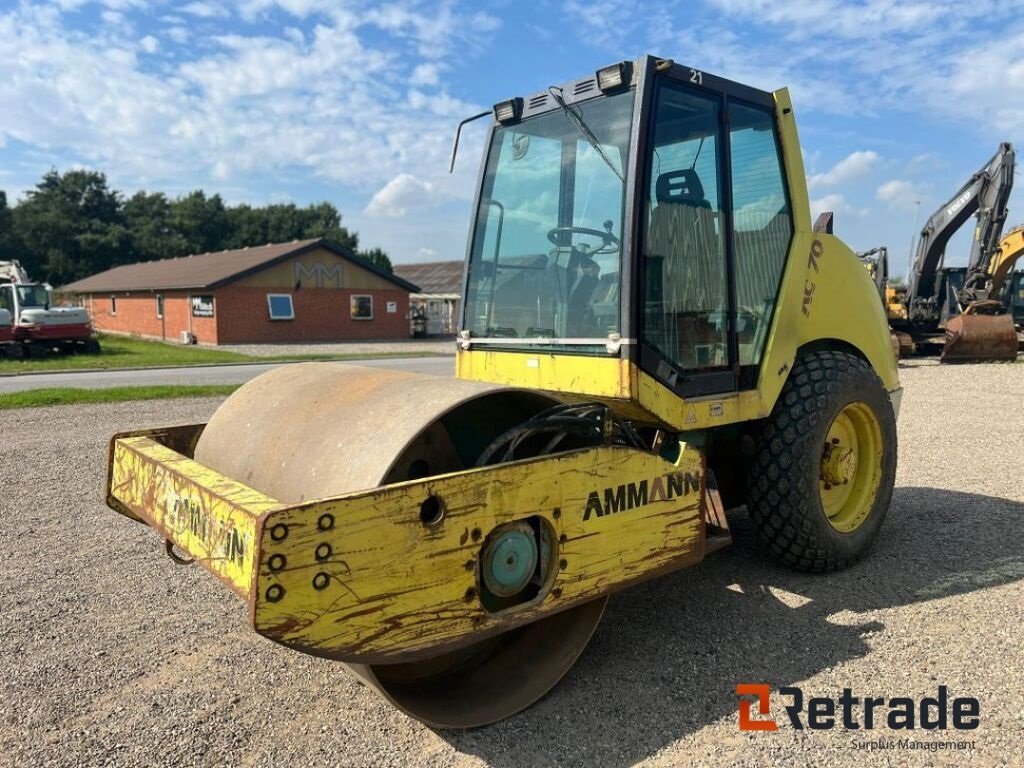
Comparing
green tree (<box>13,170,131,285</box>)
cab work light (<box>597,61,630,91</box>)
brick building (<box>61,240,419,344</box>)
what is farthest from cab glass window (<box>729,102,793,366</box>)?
green tree (<box>13,170,131,285</box>)

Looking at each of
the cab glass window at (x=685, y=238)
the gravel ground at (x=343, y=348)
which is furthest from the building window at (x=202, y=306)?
the cab glass window at (x=685, y=238)

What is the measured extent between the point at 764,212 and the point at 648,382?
1357mm

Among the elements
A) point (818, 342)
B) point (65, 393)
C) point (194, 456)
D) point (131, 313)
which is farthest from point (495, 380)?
point (131, 313)

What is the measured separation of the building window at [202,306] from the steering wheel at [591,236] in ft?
85.3

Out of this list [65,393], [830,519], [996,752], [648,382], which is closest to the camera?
[996,752]

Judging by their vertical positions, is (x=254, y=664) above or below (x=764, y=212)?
below

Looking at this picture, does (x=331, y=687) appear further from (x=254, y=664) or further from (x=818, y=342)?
(x=818, y=342)

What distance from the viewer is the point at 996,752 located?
109 inches

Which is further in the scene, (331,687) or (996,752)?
(331,687)

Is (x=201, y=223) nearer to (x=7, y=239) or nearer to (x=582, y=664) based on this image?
(x=7, y=239)

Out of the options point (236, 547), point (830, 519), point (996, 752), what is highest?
point (236, 547)

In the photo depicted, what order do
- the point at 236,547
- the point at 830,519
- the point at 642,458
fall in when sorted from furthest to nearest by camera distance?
the point at 830,519
the point at 642,458
the point at 236,547

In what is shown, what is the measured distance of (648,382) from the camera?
11.4 feet

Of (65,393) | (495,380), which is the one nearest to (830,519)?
(495,380)
